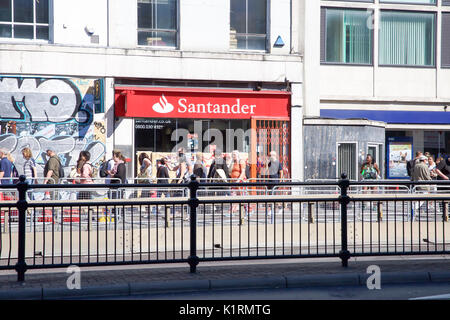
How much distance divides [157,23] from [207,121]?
352 centimetres

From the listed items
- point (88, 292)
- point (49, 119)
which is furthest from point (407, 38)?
point (88, 292)

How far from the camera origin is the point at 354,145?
2305 cm

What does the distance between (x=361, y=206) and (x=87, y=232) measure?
168 inches

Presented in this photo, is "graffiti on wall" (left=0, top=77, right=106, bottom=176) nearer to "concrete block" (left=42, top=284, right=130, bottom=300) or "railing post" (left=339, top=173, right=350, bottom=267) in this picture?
"railing post" (left=339, top=173, right=350, bottom=267)

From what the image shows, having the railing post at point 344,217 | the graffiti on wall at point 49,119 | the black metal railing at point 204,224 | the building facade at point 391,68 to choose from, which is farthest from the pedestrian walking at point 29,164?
the railing post at point 344,217

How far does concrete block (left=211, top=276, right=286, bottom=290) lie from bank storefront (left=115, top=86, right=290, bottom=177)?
13.2 meters

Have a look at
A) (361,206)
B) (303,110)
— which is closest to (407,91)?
(303,110)

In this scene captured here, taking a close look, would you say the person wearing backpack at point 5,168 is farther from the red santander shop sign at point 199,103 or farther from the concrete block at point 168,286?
the concrete block at point 168,286

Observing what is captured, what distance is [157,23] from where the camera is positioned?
22.3 metres

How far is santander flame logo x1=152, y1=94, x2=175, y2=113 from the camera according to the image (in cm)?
2177

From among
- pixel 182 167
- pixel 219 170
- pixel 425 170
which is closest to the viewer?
pixel 219 170

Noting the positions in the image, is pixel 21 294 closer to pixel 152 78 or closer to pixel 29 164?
pixel 29 164

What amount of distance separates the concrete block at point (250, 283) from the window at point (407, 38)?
19.4 metres
